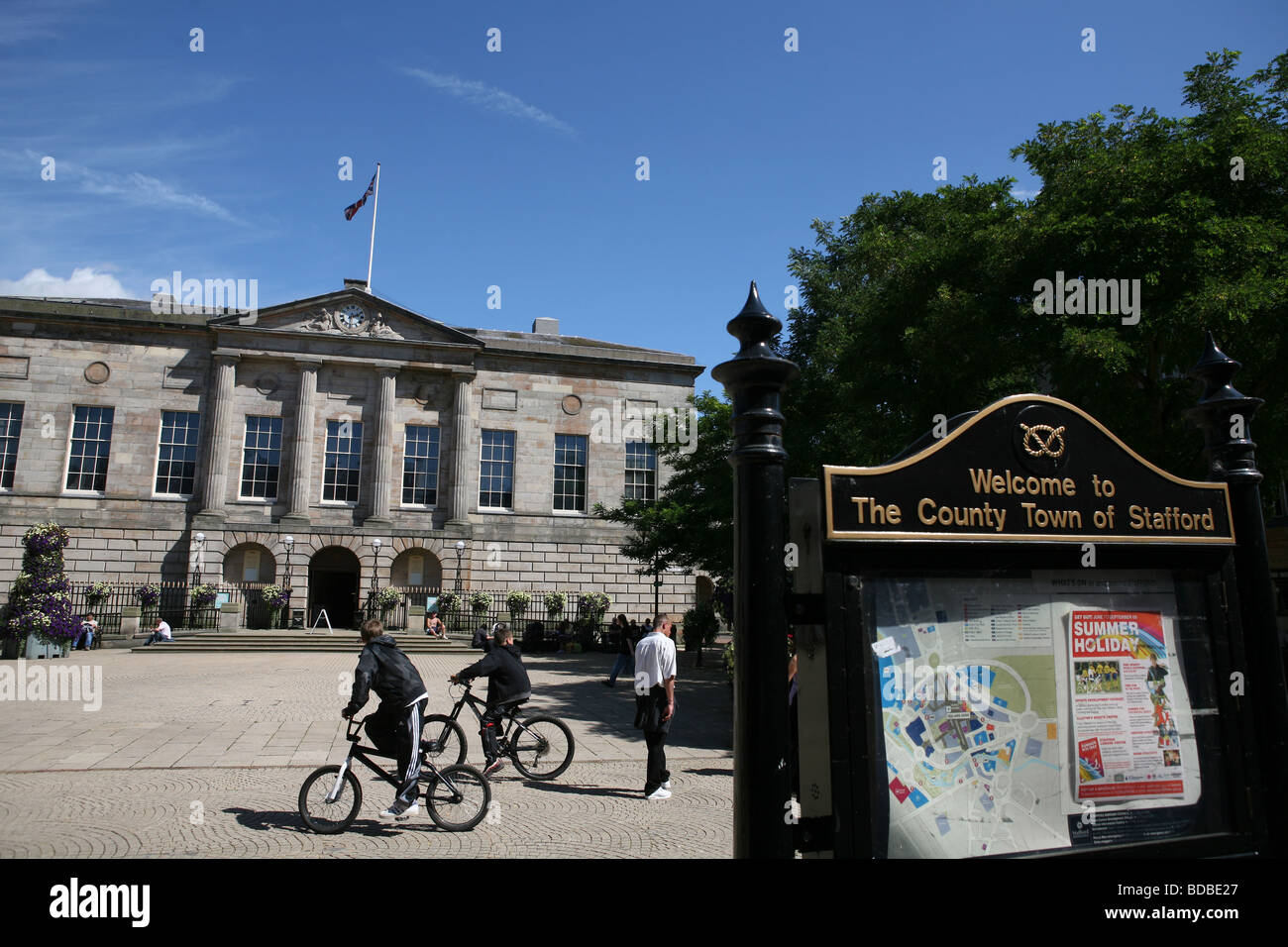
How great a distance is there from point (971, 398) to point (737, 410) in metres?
11.4

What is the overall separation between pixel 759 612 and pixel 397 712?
5.34 metres

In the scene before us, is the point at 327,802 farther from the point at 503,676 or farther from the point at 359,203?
the point at 359,203

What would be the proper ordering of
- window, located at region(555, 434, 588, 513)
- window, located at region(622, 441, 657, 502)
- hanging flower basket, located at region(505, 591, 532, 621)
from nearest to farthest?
hanging flower basket, located at region(505, 591, 532, 621), window, located at region(555, 434, 588, 513), window, located at region(622, 441, 657, 502)

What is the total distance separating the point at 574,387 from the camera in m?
39.7

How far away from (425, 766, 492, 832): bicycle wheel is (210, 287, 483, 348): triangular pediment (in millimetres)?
32408

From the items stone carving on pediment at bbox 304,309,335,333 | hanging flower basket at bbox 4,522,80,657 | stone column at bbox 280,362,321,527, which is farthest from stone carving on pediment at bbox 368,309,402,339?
hanging flower basket at bbox 4,522,80,657

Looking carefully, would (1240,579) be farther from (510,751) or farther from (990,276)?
(990,276)

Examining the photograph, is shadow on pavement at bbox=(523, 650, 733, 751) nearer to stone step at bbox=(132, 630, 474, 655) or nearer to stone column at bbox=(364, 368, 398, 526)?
stone step at bbox=(132, 630, 474, 655)

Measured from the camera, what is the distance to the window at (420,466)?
37438 millimetres

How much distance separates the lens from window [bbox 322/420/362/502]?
36688 millimetres

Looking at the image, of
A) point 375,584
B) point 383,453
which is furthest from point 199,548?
point 383,453

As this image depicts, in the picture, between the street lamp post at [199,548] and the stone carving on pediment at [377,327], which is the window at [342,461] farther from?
the street lamp post at [199,548]

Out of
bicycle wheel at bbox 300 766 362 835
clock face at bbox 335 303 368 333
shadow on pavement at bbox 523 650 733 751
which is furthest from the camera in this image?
clock face at bbox 335 303 368 333
